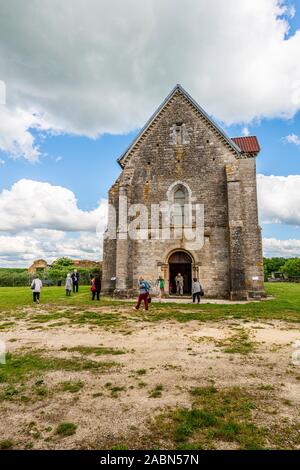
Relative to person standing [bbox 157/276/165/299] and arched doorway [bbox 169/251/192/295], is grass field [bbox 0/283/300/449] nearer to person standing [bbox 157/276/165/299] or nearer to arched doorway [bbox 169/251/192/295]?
person standing [bbox 157/276/165/299]

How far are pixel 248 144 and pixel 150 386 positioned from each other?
1879cm

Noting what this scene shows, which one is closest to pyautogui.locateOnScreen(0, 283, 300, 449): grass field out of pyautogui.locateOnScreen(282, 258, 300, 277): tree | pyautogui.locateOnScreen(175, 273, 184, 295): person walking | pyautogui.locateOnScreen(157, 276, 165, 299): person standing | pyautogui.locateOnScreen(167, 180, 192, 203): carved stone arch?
pyautogui.locateOnScreen(157, 276, 165, 299): person standing

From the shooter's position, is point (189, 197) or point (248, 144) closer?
point (189, 197)

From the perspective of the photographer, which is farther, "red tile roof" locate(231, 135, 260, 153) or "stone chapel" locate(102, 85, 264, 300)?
"red tile roof" locate(231, 135, 260, 153)

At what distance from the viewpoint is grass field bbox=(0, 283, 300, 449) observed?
3592 mm

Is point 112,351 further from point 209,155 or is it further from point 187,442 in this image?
point 209,155

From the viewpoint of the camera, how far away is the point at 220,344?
7.62m

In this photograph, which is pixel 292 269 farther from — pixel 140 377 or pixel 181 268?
pixel 140 377

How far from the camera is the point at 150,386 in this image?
508 cm

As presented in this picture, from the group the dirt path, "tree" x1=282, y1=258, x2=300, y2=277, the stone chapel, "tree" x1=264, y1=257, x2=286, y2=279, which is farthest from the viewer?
"tree" x1=264, y1=257, x2=286, y2=279

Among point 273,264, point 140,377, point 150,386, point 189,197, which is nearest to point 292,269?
point 273,264

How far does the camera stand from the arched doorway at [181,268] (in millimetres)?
19125

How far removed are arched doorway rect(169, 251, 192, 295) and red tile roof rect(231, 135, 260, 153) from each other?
8361 mm
